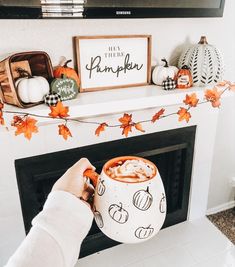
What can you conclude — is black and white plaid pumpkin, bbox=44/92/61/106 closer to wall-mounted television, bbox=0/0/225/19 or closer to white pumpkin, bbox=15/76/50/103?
white pumpkin, bbox=15/76/50/103

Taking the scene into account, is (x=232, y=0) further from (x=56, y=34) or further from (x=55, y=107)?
(x=55, y=107)

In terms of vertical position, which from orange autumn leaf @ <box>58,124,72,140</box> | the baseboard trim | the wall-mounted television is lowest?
the baseboard trim

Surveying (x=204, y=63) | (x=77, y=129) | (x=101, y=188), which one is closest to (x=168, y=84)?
(x=204, y=63)

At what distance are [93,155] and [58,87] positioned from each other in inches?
15.3

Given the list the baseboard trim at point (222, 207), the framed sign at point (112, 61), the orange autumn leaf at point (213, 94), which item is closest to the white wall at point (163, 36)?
the framed sign at point (112, 61)

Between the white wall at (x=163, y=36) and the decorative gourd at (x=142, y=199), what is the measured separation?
79 centimetres

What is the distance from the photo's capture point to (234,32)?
1.49 m

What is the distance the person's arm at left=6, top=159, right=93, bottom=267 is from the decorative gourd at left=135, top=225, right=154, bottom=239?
0.11m

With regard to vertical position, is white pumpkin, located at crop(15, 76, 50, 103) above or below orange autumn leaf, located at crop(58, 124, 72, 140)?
above

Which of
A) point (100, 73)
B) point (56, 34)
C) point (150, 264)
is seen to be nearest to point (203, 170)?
point (150, 264)

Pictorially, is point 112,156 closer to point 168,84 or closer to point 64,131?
point 64,131

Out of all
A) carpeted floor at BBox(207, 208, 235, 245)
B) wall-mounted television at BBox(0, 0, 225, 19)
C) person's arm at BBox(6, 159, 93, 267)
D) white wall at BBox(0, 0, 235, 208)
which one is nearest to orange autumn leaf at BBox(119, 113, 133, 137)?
white wall at BBox(0, 0, 235, 208)

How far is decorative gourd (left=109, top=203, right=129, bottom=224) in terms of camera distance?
0.56 m

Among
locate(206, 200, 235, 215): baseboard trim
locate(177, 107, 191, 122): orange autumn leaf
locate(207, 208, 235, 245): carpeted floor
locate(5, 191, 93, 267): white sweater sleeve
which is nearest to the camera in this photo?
locate(5, 191, 93, 267): white sweater sleeve
